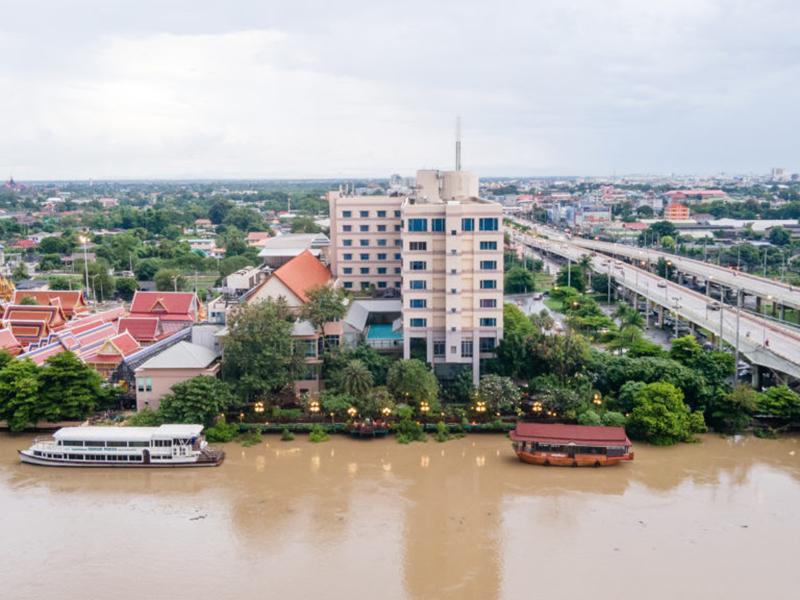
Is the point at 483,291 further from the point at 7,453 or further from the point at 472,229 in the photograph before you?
the point at 7,453

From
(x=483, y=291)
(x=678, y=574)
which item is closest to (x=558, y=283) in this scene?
(x=483, y=291)

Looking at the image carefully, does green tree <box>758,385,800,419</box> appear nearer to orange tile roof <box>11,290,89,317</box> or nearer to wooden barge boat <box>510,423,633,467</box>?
wooden barge boat <box>510,423,633,467</box>

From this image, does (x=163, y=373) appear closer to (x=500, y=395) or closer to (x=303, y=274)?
(x=303, y=274)

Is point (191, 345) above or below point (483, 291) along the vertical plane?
below

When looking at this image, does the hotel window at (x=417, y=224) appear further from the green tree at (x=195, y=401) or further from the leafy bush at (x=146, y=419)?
the leafy bush at (x=146, y=419)

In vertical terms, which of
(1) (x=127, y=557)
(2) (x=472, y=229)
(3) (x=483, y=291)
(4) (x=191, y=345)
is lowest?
(1) (x=127, y=557)

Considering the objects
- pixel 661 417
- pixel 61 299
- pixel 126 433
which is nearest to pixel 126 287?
pixel 61 299

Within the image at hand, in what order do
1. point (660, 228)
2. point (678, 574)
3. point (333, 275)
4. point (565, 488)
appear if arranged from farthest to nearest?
point (660, 228), point (333, 275), point (565, 488), point (678, 574)

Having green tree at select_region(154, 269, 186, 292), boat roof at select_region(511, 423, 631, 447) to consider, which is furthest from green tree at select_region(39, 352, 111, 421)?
green tree at select_region(154, 269, 186, 292)
